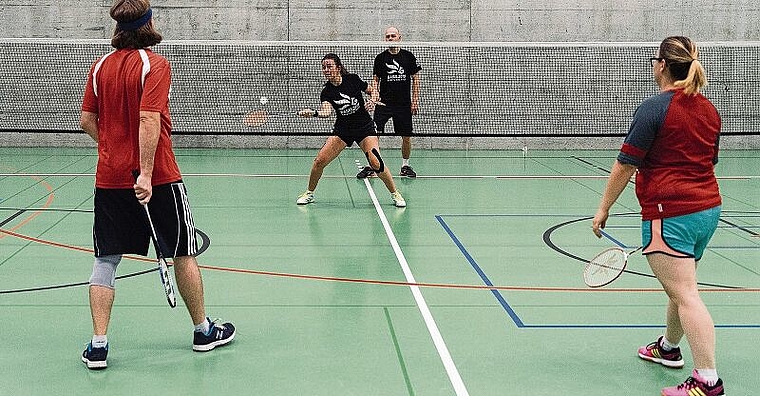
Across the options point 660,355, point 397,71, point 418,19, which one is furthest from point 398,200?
point 418,19

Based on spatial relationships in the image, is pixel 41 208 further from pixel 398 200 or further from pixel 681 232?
pixel 681 232

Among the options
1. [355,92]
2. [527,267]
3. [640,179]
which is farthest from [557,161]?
[640,179]

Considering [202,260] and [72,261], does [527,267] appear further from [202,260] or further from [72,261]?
[72,261]

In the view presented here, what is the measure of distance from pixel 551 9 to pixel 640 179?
12667 mm

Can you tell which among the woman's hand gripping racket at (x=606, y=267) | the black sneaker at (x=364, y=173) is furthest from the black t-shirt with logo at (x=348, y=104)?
the woman's hand gripping racket at (x=606, y=267)

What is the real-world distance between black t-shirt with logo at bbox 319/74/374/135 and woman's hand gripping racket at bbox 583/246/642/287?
533 centimetres

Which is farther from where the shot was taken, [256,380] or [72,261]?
[72,261]

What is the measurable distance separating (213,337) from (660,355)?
2.57m

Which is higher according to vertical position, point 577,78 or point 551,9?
point 551,9

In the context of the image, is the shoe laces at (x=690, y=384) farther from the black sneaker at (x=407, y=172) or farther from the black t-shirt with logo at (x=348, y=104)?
the black sneaker at (x=407, y=172)

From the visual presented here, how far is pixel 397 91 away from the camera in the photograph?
1332 centimetres

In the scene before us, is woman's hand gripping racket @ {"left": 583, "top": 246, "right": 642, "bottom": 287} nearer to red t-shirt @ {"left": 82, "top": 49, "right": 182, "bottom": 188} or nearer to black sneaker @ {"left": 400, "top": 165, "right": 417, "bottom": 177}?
red t-shirt @ {"left": 82, "top": 49, "right": 182, "bottom": 188}

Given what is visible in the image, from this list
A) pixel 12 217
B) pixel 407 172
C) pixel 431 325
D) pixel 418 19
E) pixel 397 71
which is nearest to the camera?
pixel 431 325

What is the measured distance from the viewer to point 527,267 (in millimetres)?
7793
